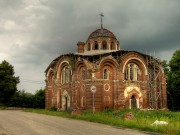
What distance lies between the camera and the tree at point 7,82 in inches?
1898

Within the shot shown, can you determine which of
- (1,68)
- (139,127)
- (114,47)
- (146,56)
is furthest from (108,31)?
(139,127)

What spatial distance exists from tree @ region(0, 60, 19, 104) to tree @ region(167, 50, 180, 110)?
27.2 m

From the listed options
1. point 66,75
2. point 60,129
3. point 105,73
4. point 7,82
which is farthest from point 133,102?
point 7,82

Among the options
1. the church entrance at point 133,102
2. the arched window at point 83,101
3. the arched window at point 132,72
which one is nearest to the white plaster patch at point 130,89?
the church entrance at point 133,102

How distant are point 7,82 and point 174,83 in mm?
Answer: 28638

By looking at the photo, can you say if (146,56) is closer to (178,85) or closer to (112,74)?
(112,74)

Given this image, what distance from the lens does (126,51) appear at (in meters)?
33.7

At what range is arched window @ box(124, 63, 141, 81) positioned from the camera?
1355 inches

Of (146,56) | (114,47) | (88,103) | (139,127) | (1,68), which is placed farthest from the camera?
(1,68)

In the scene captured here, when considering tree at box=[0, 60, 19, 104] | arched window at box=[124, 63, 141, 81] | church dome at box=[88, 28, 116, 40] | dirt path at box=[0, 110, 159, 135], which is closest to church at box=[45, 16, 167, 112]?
arched window at box=[124, 63, 141, 81]

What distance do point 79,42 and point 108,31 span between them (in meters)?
6.01

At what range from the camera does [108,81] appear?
3322 centimetres

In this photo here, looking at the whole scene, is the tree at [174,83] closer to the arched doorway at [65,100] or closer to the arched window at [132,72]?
the arched window at [132,72]

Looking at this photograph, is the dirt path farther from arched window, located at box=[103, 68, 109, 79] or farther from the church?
arched window, located at box=[103, 68, 109, 79]
